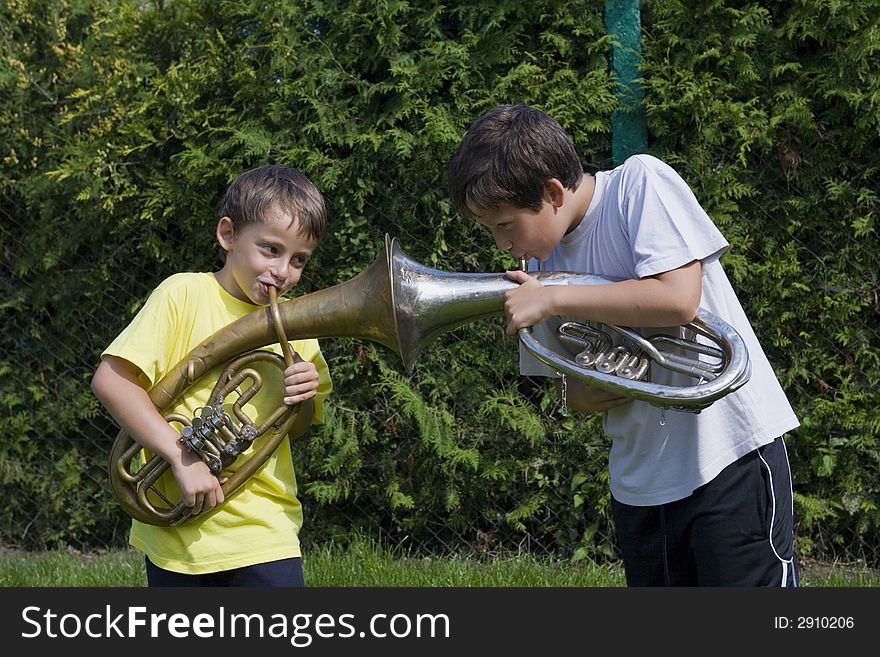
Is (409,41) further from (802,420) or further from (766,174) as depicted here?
(802,420)

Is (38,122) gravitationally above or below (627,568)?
above

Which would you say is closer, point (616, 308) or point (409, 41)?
point (616, 308)

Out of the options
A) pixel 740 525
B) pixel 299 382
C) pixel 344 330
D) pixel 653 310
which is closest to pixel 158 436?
pixel 299 382

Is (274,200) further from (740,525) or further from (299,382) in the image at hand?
(740,525)

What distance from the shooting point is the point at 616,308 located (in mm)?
2039

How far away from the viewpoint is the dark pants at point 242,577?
2264 mm

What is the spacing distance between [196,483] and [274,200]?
28.6 inches

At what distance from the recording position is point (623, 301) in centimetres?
203

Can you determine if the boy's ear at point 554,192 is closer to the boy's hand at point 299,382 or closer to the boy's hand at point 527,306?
the boy's hand at point 527,306

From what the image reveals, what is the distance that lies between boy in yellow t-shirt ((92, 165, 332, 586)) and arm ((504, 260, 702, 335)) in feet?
1.87

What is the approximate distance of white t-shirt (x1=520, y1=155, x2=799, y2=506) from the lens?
2051 mm

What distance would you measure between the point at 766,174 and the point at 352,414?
203 cm
